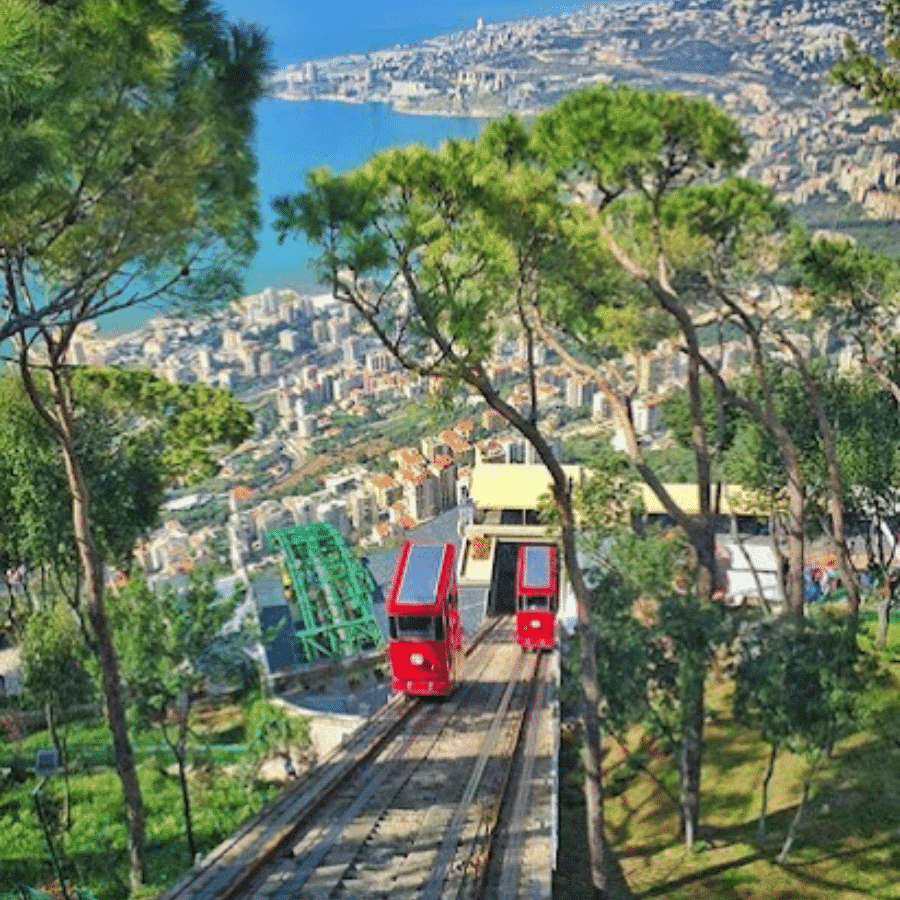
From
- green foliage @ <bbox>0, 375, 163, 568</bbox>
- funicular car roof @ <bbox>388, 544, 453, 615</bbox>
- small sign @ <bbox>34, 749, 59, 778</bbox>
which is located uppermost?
green foliage @ <bbox>0, 375, 163, 568</bbox>

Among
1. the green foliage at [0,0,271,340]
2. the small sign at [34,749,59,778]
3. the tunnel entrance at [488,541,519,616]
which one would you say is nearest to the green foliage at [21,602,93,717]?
the small sign at [34,749,59,778]

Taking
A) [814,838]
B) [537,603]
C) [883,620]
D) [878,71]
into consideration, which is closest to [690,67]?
[537,603]

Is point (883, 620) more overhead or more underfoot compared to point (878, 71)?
more underfoot

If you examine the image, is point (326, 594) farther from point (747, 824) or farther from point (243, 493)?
point (243, 493)

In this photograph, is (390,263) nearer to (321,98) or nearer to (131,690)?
(131,690)

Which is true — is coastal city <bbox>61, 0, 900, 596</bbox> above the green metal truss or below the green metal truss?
above

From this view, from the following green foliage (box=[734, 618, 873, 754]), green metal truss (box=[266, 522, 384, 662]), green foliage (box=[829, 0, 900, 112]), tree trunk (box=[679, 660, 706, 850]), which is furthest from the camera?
green metal truss (box=[266, 522, 384, 662])

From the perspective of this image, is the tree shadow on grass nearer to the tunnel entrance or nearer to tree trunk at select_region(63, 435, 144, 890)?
tree trunk at select_region(63, 435, 144, 890)
